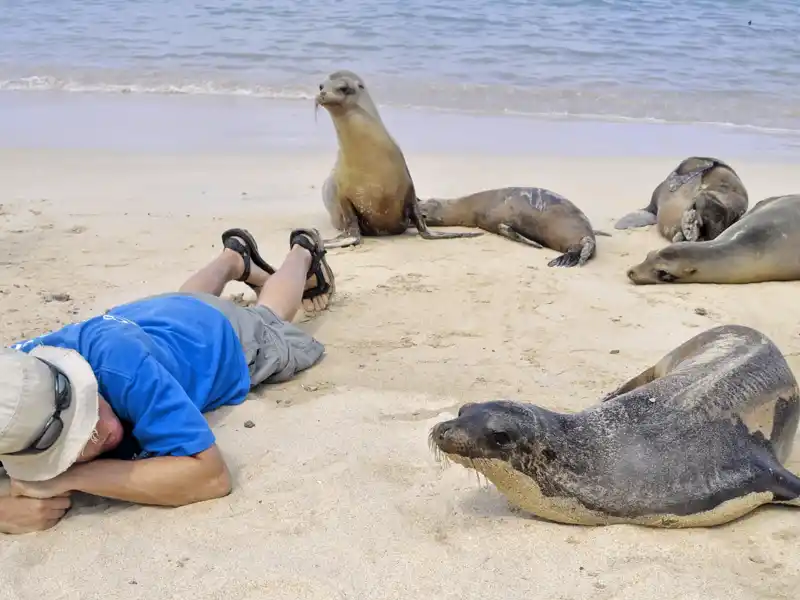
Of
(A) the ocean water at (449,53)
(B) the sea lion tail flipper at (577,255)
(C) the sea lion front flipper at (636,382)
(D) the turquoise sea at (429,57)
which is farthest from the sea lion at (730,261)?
A: (A) the ocean water at (449,53)

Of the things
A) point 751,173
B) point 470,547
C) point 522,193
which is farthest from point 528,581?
point 751,173

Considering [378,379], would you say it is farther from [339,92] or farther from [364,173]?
[339,92]

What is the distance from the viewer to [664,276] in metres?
5.41

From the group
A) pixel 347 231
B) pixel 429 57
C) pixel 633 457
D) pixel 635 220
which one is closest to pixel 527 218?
pixel 635 220

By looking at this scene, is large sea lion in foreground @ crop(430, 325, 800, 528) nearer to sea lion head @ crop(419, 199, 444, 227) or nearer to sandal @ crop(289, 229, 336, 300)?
sandal @ crop(289, 229, 336, 300)

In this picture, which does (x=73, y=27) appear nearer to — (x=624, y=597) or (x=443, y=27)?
(x=443, y=27)

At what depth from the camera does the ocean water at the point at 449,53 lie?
11250 mm

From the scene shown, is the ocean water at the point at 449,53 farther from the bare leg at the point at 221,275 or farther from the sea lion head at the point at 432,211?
the bare leg at the point at 221,275

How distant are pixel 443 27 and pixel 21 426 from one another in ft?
45.6

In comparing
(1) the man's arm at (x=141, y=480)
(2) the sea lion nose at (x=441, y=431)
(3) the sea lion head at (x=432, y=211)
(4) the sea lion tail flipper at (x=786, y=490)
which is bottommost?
(3) the sea lion head at (x=432, y=211)

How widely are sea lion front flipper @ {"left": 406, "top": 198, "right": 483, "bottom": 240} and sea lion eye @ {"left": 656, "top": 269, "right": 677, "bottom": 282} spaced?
1409 millimetres

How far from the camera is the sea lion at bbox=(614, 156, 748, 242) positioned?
6.22m

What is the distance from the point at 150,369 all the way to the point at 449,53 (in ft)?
37.6

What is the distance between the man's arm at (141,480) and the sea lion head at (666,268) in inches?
128
